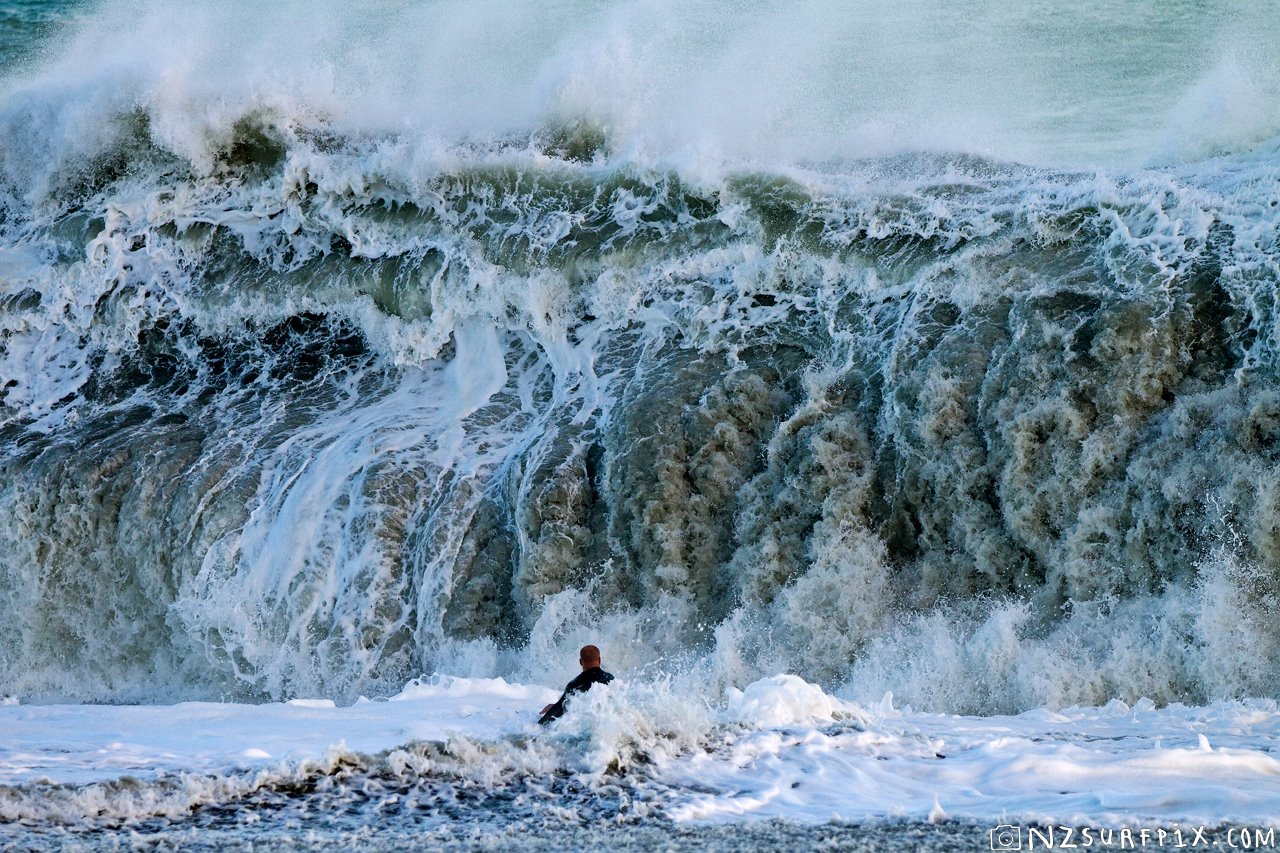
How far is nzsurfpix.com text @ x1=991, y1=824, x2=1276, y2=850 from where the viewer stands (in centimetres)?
491

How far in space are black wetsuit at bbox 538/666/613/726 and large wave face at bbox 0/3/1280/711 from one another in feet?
7.39

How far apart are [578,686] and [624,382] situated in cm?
445

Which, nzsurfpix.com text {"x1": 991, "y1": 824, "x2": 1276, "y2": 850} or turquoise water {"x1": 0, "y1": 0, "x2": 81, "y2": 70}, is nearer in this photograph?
nzsurfpix.com text {"x1": 991, "y1": 824, "x2": 1276, "y2": 850}

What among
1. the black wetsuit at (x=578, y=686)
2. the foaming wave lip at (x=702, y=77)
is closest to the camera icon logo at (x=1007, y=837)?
the black wetsuit at (x=578, y=686)

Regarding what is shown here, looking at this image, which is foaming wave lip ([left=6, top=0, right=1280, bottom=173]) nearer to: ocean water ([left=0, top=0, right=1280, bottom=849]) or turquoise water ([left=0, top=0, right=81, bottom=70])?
ocean water ([left=0, top=0, right=1280, bottom=849])

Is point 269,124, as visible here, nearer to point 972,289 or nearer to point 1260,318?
point 972,289

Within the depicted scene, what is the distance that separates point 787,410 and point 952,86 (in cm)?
805

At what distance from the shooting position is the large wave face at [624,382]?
8.66 metres

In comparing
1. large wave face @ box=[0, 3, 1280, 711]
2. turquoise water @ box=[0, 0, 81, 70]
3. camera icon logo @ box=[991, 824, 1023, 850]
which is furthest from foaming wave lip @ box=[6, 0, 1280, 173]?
camera icon logo @ box=[991, 824, 1023, 850]

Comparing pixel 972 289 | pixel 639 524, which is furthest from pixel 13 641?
pixel 972 289

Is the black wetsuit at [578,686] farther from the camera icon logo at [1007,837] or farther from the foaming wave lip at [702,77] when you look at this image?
the foaming wave lip at [702,77]

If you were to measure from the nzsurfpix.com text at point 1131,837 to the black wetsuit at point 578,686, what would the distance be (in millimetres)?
2155

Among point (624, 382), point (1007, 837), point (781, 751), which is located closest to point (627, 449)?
point (624, 382)

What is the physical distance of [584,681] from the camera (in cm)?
655
